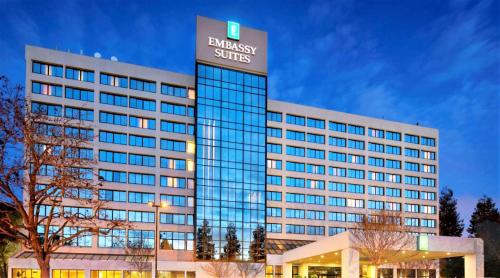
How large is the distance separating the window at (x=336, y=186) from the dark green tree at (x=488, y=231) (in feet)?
81.2

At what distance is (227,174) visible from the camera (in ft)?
249

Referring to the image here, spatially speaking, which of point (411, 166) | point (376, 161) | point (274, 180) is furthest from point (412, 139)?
point (274, 180)

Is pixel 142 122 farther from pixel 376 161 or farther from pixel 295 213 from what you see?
pixel 376 161

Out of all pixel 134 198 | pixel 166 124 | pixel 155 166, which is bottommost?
pixel 134 198

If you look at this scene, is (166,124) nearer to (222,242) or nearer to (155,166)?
(155,166)

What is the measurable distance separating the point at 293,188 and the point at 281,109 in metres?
14.1

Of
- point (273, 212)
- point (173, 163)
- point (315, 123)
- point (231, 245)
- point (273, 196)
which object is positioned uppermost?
point (315, 123)

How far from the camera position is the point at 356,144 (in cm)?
9281

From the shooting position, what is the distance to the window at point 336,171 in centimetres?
8971

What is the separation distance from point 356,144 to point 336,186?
30.5 ft

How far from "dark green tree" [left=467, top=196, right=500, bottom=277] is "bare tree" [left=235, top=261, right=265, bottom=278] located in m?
34.0

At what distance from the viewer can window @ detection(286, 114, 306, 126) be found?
86.8m

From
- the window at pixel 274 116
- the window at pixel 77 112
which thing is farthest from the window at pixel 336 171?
the window at pixel 77 112

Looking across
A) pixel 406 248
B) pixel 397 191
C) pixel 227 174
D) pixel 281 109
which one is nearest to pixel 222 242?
pixel 227 174
